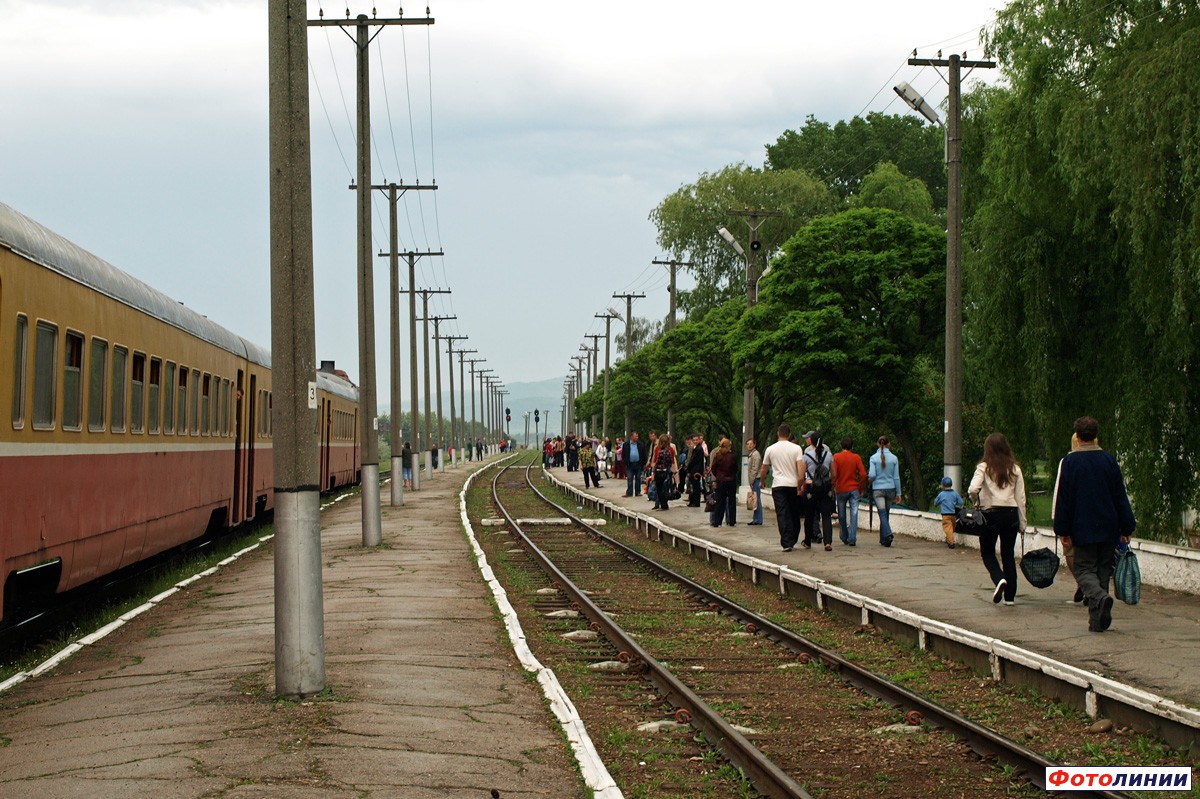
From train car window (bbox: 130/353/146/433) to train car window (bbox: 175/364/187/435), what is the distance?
6.28ft

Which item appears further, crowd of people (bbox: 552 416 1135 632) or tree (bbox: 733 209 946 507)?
tree (bbox: 733 209 946 507)

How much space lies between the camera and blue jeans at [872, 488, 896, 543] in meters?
22.6

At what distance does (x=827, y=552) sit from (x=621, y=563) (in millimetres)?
3096

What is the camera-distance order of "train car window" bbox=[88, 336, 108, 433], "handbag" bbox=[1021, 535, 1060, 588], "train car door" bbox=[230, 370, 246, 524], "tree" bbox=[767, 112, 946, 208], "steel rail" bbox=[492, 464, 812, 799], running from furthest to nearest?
"tree" bbox=[767, 112, 946, 208] → "train car door" bbox=[230, 370, 246, 524] → "handbag" bbox=[1021, 535, 1060, 588] → "train car window" bbox=[88, 336, 108, 433] → "steel rail" bbox=[492, 464, 812, 799]

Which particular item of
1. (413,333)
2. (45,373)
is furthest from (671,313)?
(45,373)

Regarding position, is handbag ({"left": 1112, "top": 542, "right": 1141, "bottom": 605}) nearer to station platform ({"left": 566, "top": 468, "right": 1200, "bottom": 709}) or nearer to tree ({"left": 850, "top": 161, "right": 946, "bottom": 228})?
station platform ({"left": 566, "top": 468, "right": 1200, "bottom": 709})

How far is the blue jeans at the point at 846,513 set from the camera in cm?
2283

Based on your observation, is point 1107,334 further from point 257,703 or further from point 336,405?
point 336,405

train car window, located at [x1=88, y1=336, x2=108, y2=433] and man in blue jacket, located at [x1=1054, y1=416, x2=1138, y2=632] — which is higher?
train car window, located at [x1=88, y1=336, x2=108, y2=433]

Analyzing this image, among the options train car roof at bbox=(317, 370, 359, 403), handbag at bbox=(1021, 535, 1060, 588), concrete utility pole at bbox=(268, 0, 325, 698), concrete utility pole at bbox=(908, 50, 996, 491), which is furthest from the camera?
train car roof at bbox=(317, 370, 359, 403)

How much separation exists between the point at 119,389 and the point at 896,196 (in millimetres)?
50445

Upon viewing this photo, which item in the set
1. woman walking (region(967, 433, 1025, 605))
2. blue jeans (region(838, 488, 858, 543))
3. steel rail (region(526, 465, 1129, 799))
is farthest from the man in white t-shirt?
woman walking (region(967, 433, 1025, 605))

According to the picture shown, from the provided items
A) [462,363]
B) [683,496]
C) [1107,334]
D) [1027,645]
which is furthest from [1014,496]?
[462,363]

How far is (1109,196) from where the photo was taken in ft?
72.7
